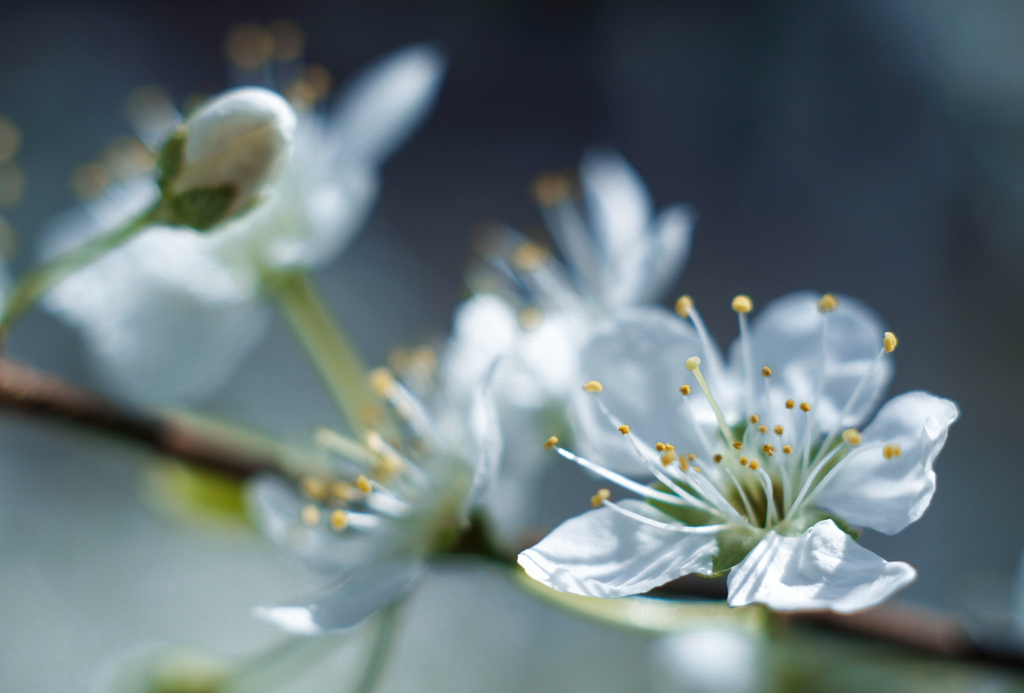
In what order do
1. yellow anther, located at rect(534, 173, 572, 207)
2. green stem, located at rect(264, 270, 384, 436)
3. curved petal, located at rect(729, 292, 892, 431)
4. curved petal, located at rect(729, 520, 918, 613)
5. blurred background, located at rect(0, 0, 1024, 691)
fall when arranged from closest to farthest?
1. curved petal, located at rect(729, 520, 918, 613)
2. curved petal, located at rect(729, 292, 892, 431)
3. green stem, located at rect(264, 270, 384, 436)
4. yellow anther, located at rect(534, 173, 572, 207)
5. blurred background, located at rect(0, 0, 1024, 691)

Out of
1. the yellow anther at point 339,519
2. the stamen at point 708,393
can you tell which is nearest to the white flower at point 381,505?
the yellow anther at point 339,519

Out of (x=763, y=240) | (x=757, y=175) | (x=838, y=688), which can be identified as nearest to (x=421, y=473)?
(x=838, y=688)

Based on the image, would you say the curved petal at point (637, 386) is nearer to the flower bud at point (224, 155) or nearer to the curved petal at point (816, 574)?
the curved petal at point (816, 574)

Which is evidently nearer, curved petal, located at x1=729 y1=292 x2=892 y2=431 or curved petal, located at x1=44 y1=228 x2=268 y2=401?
curved petal, located at x1=729 y1=292 x2=892 y2=431

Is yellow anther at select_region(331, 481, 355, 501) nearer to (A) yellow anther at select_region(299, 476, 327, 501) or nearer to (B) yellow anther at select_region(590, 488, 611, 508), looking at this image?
(A) yellow anther at select_region(299, 476, 327, 501)

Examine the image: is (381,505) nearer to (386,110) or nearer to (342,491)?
(342,491)

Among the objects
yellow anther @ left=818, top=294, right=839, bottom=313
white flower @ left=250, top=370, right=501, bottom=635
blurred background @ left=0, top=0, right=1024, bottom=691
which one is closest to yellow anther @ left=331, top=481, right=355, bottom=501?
white flower @ left=250, top=370, right=501, bottom=635

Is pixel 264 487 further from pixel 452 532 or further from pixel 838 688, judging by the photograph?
pixel 838 688
